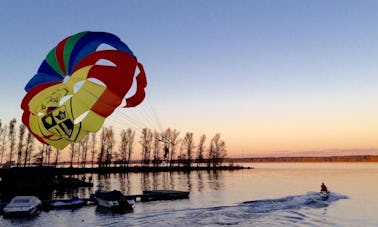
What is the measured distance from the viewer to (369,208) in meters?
37.6

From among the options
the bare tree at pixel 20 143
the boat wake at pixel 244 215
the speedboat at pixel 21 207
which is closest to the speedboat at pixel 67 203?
the speedboat at pixel 21 207

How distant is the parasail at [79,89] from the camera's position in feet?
60.6

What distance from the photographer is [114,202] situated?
3522 cm

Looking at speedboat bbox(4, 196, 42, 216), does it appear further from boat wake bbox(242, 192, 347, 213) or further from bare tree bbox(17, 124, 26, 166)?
bare tree bbox(17, 124, 26, 166)

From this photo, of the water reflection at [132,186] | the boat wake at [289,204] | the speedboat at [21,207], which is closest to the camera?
the speedboat at [21,207]

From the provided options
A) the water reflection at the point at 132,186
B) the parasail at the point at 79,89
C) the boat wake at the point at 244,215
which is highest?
the parasail at the point at 79,89

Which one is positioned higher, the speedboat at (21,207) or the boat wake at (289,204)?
the speedboat at (21,207)

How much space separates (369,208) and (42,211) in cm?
3322

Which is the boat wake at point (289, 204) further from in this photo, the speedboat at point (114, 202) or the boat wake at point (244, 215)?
the speedboat at point (114, 202)

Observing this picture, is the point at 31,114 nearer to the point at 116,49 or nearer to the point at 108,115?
the point at 108,115

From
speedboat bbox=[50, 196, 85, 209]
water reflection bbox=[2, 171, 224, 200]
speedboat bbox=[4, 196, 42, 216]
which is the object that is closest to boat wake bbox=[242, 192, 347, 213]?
speedboat bbox=[50, 196, 85, 209]

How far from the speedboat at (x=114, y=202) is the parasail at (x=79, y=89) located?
17.1 m

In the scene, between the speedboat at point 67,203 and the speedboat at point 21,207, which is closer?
the speedboat at point 21,207

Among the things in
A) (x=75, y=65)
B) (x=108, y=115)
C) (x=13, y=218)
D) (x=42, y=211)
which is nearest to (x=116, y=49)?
(x=75, y=65)
